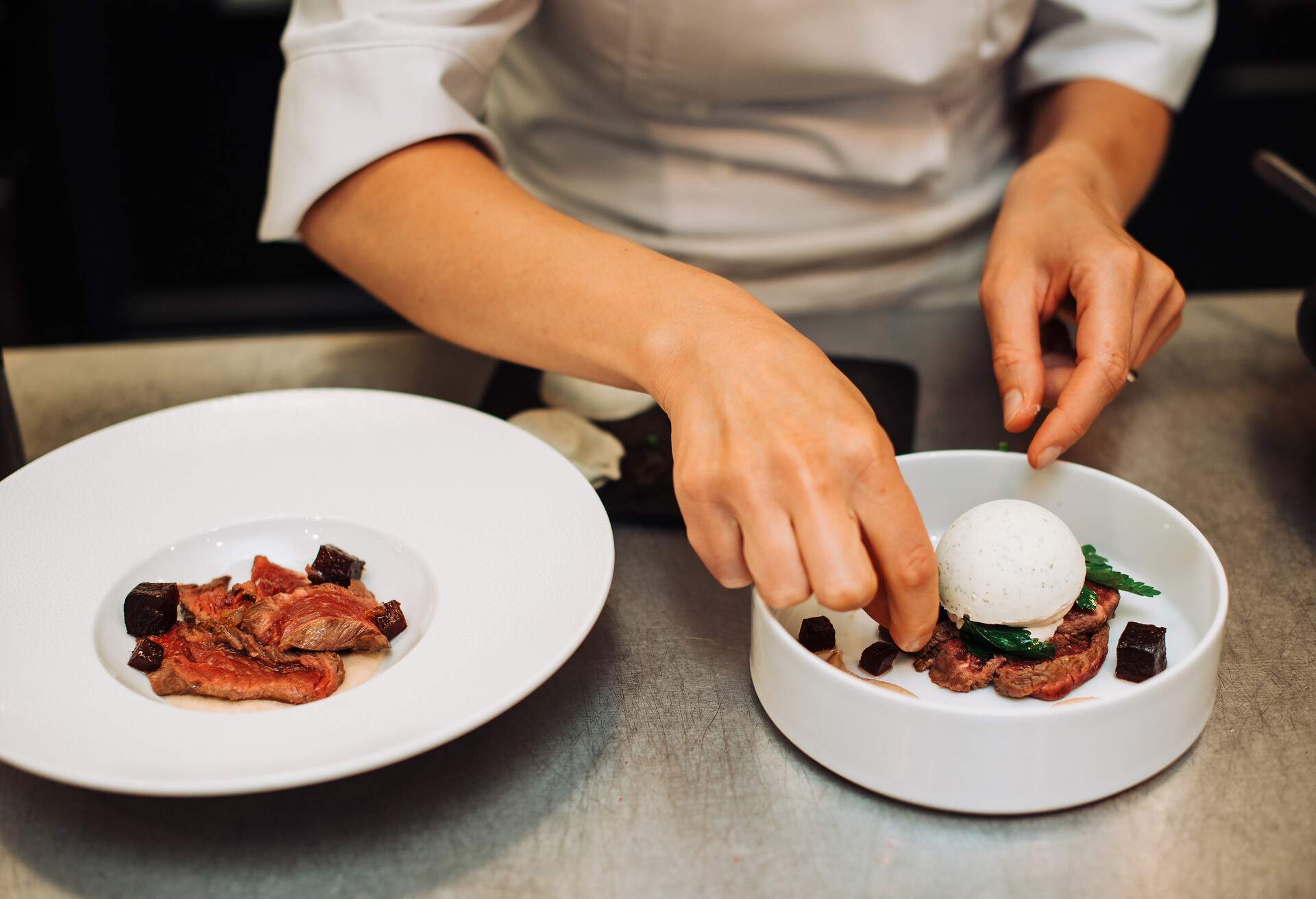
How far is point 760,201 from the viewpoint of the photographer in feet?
4.52

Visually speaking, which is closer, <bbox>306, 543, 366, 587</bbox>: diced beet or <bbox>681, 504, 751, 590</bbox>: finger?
<bbox>681, 504, 751, 590</bbox>: finger

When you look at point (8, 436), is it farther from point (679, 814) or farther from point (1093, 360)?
point (1093, 360)

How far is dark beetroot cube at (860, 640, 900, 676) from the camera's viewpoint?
0.80 metres

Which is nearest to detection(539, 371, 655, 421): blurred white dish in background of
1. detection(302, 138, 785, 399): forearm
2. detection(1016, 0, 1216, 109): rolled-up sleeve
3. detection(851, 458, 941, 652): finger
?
detection(302, 138, 785, 399): forearm

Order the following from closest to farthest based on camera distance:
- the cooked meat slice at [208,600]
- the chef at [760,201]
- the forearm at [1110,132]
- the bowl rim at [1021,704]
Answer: the bowl rim at [1021,704]
the chef at [760,201]
the cooked meat slice at [208,600]
the forearm at [1110,132]

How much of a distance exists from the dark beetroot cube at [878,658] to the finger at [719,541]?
100 millimetres

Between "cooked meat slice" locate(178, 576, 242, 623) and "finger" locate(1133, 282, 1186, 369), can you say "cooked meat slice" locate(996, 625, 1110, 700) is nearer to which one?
"finger" locate(1133, 282, 1186, 369)

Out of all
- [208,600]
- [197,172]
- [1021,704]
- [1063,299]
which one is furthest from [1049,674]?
A: [197,172]

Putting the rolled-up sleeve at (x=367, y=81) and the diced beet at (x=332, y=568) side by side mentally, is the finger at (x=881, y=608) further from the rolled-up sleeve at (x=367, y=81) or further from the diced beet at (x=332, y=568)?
the rolled-up sleeve at (x=367, y=81)

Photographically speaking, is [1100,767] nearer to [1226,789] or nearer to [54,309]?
[1226,789]

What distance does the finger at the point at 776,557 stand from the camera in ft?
2.41

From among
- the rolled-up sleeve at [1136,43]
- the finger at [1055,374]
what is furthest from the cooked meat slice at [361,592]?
the rolled-up sleeve at [1136,43]

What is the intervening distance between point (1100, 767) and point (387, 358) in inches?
37.5

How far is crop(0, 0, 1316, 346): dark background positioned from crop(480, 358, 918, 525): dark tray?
1680mm
